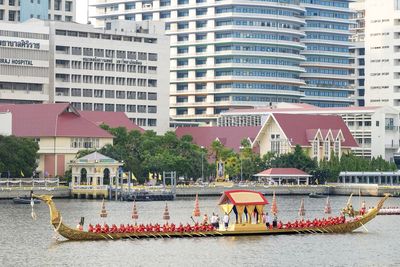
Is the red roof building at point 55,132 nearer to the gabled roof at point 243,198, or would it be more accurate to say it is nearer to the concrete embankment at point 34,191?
the concrete embankment at point 34,191

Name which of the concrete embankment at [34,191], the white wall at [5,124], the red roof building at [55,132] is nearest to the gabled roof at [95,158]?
Result: the concrete embankment at [34,191]

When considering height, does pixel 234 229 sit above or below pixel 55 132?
below

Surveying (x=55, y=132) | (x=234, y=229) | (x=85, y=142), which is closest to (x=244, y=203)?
(x=234, y=229)

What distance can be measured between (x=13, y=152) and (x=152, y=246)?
7141 centimetres

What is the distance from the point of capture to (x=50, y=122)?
186 meters

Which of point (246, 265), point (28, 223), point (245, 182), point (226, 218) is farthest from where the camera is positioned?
point (245, 182)

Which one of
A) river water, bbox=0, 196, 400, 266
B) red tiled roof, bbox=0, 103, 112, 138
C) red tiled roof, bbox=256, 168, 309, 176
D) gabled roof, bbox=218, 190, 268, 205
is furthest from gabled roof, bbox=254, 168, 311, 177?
gabled roof, bbox=218, 190, 268, 205

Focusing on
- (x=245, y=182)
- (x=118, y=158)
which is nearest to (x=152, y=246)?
(x=118, y=158)

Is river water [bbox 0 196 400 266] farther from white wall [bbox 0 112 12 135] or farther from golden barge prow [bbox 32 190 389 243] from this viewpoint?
white wall [bbox 0 112 12 135]

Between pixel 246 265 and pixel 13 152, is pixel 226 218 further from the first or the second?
pixel 13 152

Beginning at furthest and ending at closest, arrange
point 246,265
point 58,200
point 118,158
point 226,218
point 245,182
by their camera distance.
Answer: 1. point 245,182
2. point 118,158
3. point 58,200
4. point 226,218
5. point 246,265

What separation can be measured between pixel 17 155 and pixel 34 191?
6933 millimetres

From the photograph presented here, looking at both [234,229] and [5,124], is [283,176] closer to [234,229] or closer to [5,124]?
[5,124]

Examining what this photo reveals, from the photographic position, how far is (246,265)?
90.2 metres
